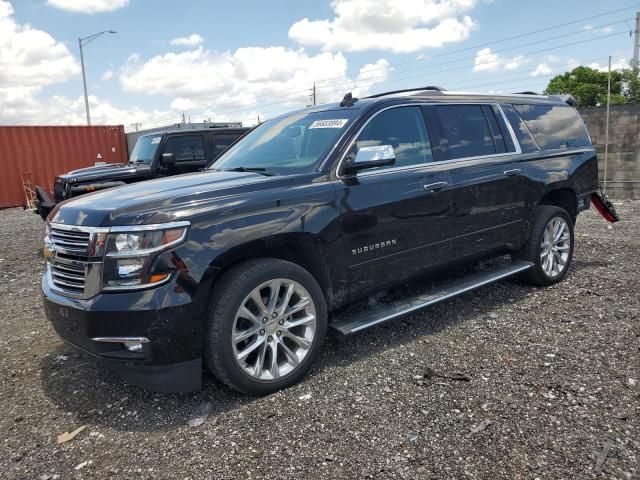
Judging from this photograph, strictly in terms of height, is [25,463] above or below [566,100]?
below

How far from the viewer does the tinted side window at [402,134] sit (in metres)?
3.86

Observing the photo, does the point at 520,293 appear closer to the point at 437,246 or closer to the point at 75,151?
the point at 437,246

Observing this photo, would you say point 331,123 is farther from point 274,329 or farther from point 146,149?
point 146,149

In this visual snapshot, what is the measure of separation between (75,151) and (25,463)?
17464 mm

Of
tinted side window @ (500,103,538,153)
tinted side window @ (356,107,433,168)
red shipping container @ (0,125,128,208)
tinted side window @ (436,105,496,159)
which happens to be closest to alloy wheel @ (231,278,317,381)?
tinted side window @ (356,107,433,168)

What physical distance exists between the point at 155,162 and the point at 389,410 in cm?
684

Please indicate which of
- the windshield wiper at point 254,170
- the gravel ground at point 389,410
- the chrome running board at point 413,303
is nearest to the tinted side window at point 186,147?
the gravel ground at point 389,410

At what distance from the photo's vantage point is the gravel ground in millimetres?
2574

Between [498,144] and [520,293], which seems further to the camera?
[520,293]

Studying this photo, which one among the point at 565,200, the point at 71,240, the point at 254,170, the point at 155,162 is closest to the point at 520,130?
the point at 565,200

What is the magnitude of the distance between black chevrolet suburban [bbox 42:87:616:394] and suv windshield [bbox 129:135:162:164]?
185 inches

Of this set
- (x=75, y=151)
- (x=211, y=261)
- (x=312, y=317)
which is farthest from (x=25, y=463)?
(x=75, y=151)

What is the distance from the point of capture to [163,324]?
2838mm

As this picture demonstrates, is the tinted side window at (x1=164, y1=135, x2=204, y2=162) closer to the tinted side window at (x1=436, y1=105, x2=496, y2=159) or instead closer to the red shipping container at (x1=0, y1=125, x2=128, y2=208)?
the tinted side window at (x1=436, y1=105, x2=496, y2=159)
